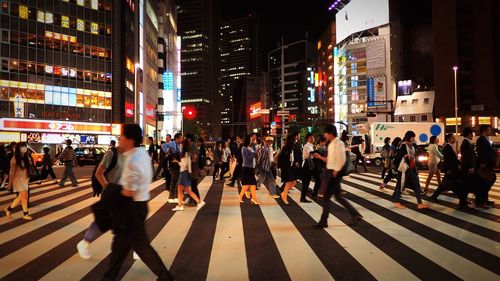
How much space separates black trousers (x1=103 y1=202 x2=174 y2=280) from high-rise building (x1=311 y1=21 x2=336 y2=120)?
9400 cm

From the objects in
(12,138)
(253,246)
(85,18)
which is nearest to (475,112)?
(85,18)

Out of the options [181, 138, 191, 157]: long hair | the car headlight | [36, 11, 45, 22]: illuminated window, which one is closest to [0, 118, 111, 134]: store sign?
[36, 11, 45, 22]: illuminated window

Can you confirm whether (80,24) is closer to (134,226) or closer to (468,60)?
(134,226)

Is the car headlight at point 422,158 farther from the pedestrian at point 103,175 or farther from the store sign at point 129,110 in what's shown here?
the store sign at point 129,110

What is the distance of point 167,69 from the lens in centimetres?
Result: 9069

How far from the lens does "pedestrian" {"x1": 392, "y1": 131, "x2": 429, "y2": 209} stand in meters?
9.14

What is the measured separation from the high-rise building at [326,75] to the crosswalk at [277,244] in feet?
293

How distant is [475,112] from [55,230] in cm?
6761

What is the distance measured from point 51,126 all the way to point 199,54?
470 ft

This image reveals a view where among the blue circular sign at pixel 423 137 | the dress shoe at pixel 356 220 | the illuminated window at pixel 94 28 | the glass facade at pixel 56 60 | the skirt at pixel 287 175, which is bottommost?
the dress shoe at pixel 356 220

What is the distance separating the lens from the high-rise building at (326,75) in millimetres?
99438

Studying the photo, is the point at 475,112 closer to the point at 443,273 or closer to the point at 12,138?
the point at 12,138

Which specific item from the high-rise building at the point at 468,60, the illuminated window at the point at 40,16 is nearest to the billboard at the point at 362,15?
the high-rise building at the point at 468,60

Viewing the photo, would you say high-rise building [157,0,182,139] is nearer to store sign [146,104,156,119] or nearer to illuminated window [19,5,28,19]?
store sign [146,104,156,119]
